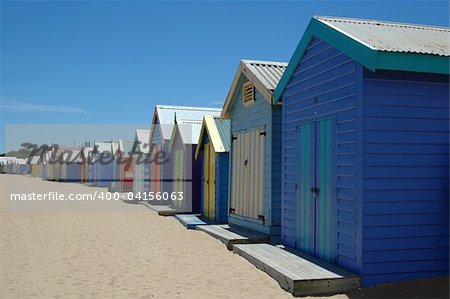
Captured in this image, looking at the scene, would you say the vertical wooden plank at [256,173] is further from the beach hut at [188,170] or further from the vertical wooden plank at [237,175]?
the beach hut at [188,170]

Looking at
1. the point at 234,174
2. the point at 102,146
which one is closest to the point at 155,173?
the point at 234,174

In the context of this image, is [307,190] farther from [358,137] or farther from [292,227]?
[358,137]

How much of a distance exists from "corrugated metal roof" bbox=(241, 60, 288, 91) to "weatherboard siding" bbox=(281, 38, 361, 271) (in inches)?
44.7

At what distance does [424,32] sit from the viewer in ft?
24.5

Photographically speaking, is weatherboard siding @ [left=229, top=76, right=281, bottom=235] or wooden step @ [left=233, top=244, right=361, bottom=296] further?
weatherboard siding @ [left=229, top=76, right=281, bottom=235]

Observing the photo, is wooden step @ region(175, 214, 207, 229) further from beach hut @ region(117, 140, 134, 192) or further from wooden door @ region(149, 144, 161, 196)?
beach hut @ region(117, 140, 134, 192)

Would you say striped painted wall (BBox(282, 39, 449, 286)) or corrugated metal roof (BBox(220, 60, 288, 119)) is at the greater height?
corrugated metal roof (BBox(220, 60, 288, 119))

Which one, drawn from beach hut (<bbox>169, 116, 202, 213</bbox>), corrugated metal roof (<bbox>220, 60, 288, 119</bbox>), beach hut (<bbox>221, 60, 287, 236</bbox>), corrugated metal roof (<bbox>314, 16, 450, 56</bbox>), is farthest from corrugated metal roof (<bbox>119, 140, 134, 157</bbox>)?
corrugated metal roof (<bbox>314, 16, 450, 56</bbox>)

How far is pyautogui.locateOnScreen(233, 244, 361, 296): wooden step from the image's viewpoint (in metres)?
5.95

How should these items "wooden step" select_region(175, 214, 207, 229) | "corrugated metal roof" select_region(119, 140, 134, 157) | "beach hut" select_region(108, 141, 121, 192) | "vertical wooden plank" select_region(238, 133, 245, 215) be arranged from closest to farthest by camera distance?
"vertical wooden plank" select_region(238, 133, 245, 215), "wooden step" select_region(175, 214, 207, 229), "corrugated metal roof" select_region(119, 140, 134, 157), "beach hut" select_region(108, 141, 121, 192)

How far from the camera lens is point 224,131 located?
13914mm

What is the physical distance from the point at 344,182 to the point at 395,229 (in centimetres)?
92

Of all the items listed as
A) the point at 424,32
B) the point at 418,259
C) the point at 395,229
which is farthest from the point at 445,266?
the point at 424,32

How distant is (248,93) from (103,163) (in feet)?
93.5
